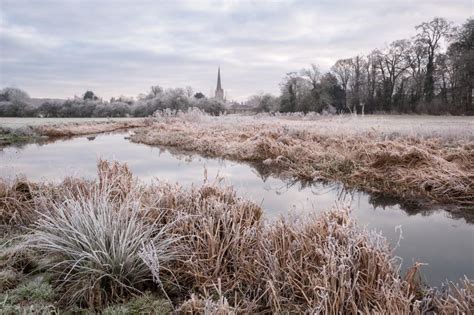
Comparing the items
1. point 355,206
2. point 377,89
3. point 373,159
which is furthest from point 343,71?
point 355,206

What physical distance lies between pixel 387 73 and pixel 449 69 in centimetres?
755

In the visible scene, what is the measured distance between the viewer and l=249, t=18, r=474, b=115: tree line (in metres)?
24.9

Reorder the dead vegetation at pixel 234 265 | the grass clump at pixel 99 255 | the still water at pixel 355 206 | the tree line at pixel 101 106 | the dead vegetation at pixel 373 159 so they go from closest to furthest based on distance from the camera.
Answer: the dead vegetation at pixel 234 265 < the grass clump at pixel 99 255 < the still water at pixel 355 206 < the dead vegetation at pixel 373 159 < the tree line at pixel 101 106

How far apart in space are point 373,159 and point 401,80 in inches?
1139

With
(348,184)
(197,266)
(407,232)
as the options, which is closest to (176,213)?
(197,266)

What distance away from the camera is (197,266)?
8.59 ft

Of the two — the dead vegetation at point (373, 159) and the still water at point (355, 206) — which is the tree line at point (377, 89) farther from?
the still water at point (355, 206)

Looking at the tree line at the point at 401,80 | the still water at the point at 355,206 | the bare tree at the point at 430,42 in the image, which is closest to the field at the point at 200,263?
the still water at the point at 355,206

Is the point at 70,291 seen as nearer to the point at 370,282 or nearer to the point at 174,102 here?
the point at 370,282

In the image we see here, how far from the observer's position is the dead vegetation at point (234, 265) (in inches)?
84.8

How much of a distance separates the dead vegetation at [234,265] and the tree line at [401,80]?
973 inches

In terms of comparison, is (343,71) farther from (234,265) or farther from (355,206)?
(234,265)

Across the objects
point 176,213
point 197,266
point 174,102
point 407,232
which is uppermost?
point 174,102

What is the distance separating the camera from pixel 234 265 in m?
2.72
